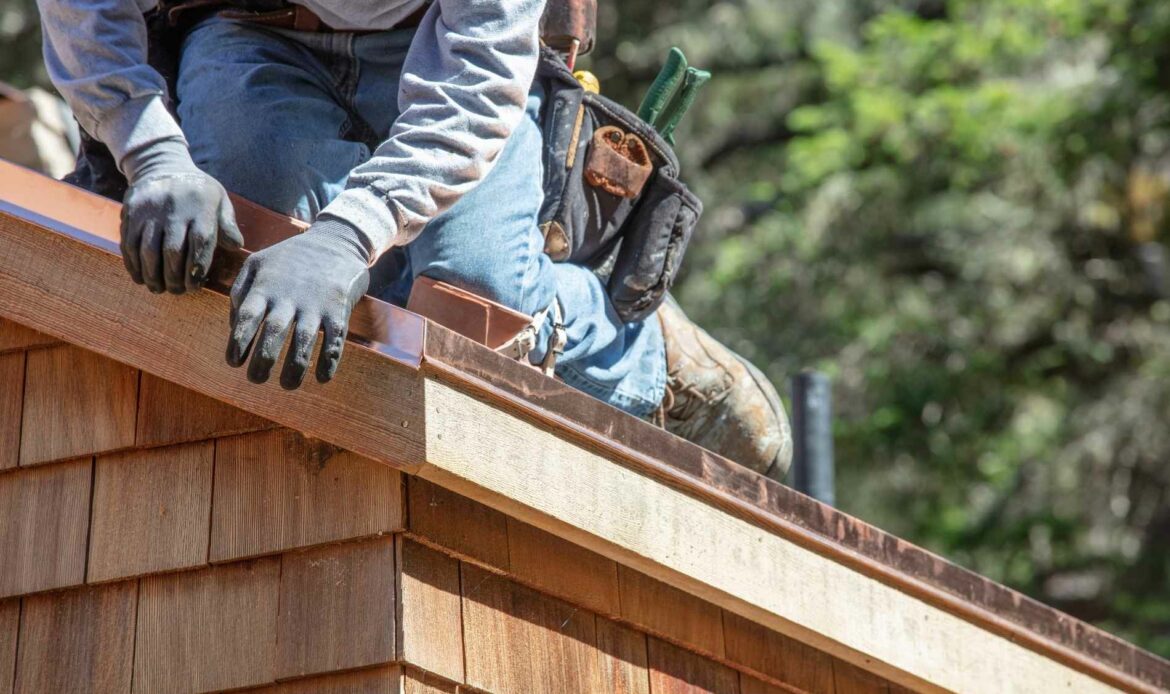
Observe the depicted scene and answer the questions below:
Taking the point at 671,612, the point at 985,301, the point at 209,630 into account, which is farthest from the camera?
the point at 985,301

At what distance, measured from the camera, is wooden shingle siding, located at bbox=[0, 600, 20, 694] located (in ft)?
8.38

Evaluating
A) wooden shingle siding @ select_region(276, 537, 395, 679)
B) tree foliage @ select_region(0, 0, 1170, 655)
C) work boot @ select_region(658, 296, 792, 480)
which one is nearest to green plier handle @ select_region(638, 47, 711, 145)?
work boot @ select_region(658, 296, 792, 480)

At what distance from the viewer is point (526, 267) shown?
2799 mm

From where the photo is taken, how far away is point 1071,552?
11086 mm

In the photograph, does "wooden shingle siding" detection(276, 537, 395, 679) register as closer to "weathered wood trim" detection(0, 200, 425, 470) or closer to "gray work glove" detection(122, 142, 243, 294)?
"weathered wood trim" detection(0, 200, 425, 470)

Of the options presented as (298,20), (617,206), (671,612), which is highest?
(298,20)

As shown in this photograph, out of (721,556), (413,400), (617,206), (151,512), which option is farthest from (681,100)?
(151,512)

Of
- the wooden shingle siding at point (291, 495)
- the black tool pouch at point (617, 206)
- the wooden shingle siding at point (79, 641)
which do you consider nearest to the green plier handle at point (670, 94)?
the black tool pouch at point (617, 206)

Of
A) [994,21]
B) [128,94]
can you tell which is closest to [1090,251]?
[994,21]

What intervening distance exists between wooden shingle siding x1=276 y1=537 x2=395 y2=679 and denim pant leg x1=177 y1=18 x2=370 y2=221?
611 mm

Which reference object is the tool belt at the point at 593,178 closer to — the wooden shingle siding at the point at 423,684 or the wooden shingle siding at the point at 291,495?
the wooden shingle siding at the point at 291,495

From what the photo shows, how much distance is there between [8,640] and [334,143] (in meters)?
0.90

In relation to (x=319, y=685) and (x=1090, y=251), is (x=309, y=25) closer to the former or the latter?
(x=319, y=685)

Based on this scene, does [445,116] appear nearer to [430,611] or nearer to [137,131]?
[137,131]
